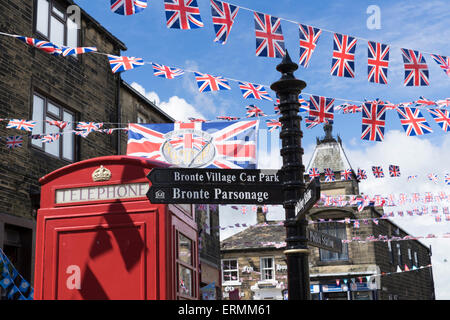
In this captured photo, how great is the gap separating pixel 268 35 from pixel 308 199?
469cm

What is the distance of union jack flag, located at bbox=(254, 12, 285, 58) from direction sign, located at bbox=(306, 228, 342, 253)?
12.5ft

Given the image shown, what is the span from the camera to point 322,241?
226 inches

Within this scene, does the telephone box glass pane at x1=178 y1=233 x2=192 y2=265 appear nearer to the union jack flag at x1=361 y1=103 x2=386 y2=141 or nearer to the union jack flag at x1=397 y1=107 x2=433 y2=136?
the union jack flag at x1=361 y1=103 x2=386 y2=141

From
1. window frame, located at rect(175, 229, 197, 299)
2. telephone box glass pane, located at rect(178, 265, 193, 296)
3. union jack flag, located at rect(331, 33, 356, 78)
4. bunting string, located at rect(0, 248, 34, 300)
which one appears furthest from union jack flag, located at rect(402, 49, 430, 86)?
bunting string, located at rect(0, 248, 34, 300)

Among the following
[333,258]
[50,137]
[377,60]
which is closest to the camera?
[377,60]

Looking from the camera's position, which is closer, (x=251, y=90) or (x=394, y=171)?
(x=251, y=90)

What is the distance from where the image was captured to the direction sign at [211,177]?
5.53 metres

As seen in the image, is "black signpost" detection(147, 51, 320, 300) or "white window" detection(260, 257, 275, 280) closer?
"black signpost" detection(147, 51, 320, 300)

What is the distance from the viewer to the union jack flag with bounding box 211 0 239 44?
873 centimetres

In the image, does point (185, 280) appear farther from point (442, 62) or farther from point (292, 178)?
point (442, 62)

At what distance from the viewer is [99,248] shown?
5.84 m

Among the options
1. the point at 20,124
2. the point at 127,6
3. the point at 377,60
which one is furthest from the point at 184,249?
the point at 20,124

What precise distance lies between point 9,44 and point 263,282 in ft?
87.3
